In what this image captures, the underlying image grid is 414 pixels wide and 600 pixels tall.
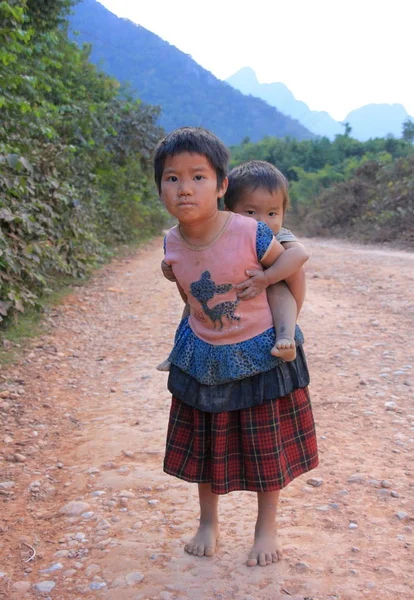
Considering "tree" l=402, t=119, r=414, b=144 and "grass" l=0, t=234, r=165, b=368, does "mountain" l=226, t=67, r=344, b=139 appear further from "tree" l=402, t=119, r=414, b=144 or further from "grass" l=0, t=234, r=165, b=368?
"grass" l=0, t=234, r=165, b=368

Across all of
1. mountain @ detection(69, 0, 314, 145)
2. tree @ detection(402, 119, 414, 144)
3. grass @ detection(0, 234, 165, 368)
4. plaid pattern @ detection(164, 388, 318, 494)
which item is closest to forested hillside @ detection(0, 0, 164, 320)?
grass @ detection(0, 234, 165, 368)

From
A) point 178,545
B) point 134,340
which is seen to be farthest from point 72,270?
point 178,545

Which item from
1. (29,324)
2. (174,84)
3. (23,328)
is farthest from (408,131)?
(174,84)

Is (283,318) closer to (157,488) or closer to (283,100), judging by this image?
(157,488)

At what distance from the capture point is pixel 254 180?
2029mm

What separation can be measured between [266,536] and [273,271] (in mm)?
960

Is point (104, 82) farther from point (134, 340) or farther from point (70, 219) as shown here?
point (134, 340)

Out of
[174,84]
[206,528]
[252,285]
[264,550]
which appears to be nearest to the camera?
[252,285]

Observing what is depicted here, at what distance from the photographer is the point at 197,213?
74.9 inches

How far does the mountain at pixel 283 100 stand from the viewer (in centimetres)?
5228

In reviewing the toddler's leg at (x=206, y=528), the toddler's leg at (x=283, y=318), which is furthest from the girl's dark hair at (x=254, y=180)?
the toddler's leg at (x=206, y=528)

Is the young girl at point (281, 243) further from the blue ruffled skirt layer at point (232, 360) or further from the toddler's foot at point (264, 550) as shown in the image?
the toddler's foot at point (264, 550)

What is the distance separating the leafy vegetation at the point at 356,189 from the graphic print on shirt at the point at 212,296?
37.9ft

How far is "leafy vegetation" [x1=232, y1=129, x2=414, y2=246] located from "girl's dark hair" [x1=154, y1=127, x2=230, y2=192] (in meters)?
11.6
